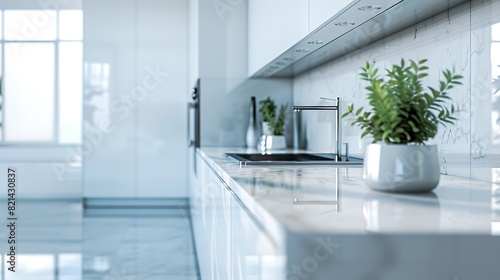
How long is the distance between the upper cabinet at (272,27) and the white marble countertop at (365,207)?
1148 millimetres

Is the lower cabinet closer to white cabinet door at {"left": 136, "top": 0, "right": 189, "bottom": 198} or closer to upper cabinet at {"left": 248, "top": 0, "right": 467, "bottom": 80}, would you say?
upper cabinet at {"left": 248, "top": 0, "right": 467, "bottom": 80}

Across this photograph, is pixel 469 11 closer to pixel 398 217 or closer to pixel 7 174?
pixel 398 217

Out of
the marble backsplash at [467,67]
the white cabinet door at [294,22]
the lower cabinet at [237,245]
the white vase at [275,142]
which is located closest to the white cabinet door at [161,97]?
the white vase at [275,142]

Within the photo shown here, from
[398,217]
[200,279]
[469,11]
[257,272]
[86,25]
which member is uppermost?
[86,25]

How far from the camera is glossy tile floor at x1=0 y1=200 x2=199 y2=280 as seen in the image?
145 inches

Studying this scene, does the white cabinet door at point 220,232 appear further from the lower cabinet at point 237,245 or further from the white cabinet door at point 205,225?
the white cabinet door at point 205,225

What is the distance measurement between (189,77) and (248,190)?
519 cm

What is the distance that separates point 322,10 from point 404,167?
1045 mm

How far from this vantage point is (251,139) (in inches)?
172

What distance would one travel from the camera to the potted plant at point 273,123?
4.12 meters

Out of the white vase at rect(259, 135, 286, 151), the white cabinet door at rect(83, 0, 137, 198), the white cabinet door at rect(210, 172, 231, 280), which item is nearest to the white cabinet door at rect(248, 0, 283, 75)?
the white vase at rect(259, 135, 286, 151)

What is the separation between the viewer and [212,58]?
475 centimetres

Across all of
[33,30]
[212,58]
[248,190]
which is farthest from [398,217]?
[33,30]

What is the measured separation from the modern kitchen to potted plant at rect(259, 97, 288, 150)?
0.06 feet
